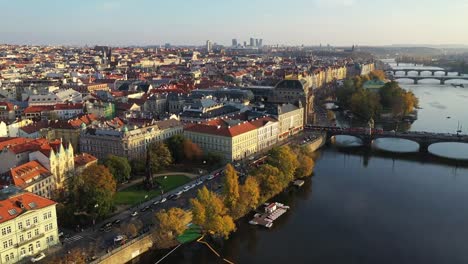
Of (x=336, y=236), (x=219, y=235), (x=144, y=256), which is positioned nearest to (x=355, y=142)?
(x=336, y=236)

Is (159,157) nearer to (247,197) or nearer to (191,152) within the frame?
(191,152)

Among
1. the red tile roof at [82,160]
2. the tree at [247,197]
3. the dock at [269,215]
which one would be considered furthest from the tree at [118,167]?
the dock at [269,215]

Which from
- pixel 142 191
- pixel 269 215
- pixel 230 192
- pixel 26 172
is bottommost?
pixel 269 215

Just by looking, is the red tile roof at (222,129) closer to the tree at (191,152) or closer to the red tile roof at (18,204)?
the tree at (191,152)

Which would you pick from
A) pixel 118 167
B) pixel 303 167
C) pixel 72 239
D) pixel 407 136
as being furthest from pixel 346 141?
pixel 72 239

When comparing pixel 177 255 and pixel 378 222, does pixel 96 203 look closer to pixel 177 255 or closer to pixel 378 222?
pixel 177 255
